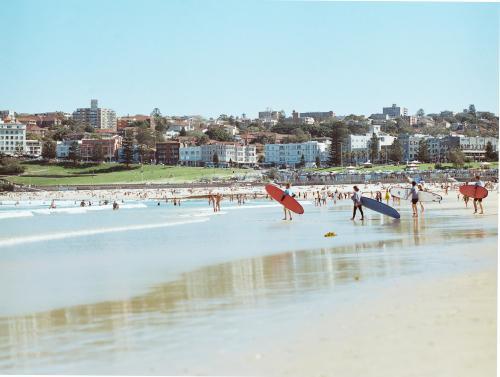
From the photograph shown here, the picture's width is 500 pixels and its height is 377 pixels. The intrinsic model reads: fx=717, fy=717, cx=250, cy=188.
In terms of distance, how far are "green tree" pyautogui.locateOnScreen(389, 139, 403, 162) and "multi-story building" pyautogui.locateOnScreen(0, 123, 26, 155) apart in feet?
107

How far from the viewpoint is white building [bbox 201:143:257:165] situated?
79.3 metres

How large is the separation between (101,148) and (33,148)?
945cm

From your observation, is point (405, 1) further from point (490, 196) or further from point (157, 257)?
point (490, 196)

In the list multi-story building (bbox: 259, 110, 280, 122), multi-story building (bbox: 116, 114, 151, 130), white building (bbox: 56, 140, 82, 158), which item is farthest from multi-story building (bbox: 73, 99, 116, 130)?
multi-story building (bbox: 259, 110, 280, 122)

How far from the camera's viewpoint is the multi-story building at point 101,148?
205ft

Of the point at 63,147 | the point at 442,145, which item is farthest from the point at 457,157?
the point at 63,147

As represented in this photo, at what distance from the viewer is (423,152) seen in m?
61.0

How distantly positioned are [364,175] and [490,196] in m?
31.8

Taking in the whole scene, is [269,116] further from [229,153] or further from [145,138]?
[145,138]

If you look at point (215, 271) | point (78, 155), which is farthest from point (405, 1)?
point (78, 155)

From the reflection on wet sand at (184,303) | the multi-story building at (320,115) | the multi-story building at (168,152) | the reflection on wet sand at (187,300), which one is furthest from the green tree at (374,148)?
the reflection on wet sand at (187,300)

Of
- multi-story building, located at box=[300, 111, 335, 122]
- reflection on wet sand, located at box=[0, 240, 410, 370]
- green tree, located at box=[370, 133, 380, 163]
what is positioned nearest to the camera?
reflection on wet sand, located at box=[0, 240, 410, 370]

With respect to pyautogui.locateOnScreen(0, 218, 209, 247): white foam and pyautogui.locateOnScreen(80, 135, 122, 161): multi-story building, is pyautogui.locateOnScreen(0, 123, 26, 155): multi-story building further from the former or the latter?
pyautogui.locateOnScreen(0, 218, 209, 247): white foam

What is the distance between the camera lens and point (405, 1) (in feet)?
25.7
